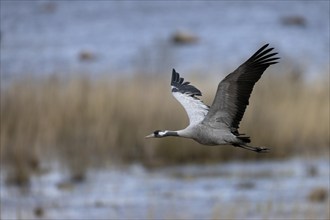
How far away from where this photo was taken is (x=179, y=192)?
14.2 metres

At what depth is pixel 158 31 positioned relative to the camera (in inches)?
1186

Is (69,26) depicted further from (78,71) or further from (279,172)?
(279,172)

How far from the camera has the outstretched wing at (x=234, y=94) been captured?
841 centimetres

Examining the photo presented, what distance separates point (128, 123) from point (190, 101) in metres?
6.28

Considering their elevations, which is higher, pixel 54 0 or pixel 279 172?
pixel 54 0

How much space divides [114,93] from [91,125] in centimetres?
65

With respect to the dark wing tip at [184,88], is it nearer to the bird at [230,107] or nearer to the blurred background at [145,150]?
the bird at [230,107]

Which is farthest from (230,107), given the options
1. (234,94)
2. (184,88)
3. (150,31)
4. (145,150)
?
(150,31)

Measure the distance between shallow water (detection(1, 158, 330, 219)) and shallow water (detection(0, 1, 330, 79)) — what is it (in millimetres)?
5296

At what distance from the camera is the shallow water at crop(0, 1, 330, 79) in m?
Result: 24.4

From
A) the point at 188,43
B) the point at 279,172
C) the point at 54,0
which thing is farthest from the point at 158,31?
the point at 279,172

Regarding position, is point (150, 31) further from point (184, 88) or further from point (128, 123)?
point (184, 88)

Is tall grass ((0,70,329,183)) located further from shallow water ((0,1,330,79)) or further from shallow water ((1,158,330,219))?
shallow water ((0,1,330,79))

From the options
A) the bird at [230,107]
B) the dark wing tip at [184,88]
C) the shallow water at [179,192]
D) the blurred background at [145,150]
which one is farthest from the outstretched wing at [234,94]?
the blurred background at [145,150]
